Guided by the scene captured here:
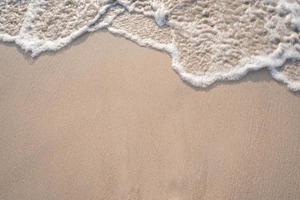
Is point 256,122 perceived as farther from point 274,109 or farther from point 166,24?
point 166,24

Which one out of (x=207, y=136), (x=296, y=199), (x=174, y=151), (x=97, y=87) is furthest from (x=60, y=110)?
(x=296, y=199)

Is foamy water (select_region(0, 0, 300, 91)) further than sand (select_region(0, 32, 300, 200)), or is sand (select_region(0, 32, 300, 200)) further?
foamy water (select_region(0, 0, 300, 91))

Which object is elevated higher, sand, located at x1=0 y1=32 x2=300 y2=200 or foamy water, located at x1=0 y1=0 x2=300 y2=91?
foamy water, located at x1=0 y1=0 x2=300 y2=91

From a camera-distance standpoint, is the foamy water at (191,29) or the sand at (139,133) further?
the foamy water at (191,29)

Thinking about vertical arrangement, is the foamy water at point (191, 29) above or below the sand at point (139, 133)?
above
